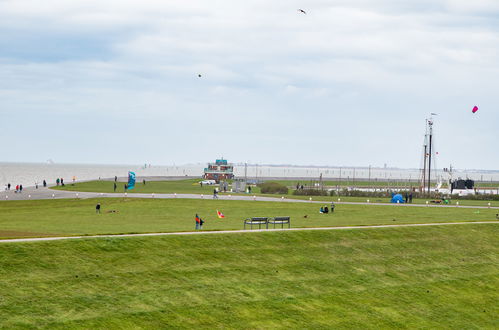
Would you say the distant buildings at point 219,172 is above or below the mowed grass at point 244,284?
above

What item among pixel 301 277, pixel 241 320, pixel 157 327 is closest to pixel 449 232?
pixel 301 277

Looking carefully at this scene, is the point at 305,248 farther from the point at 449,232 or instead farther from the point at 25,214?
the point at 25,214

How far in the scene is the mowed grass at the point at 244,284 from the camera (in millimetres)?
24406

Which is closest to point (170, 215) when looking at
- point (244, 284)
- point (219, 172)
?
point (244, 284)

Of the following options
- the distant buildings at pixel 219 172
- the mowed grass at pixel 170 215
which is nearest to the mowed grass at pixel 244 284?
the mowed grass at pixel 170 215

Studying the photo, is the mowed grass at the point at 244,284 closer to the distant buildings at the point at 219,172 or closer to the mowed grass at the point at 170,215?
the mowed grass at the point at 170,215

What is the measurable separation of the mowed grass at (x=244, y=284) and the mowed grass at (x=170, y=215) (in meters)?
10.4

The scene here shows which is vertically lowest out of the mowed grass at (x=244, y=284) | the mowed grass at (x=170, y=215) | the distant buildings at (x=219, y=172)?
the mowed grass at (x=244, y=284)

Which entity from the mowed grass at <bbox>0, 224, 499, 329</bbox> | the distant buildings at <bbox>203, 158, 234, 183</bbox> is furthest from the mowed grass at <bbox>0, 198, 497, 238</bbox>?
the distant buildings at <bbox>203, 158, 234, 183</bbox>

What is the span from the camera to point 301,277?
31.5 m

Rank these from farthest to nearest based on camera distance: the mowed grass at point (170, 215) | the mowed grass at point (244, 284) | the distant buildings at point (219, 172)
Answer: the distant buildings at point (219, 172)
the mowed grass at point (170, 215)
the mowed grass at point (244, 284)

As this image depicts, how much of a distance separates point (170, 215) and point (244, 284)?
32.3m

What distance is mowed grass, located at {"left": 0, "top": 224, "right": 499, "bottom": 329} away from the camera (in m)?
24.4

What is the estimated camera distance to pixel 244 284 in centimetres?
2919
